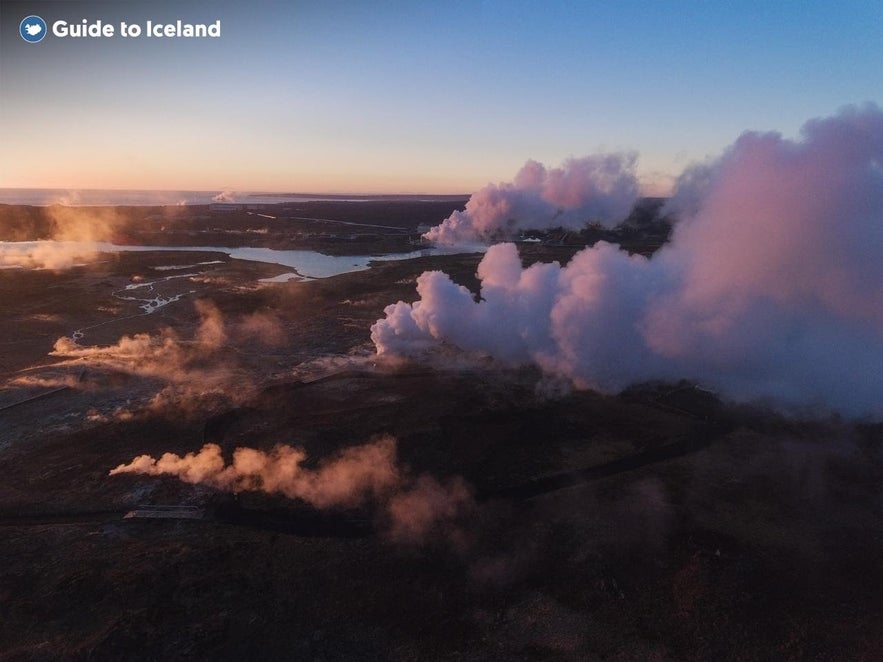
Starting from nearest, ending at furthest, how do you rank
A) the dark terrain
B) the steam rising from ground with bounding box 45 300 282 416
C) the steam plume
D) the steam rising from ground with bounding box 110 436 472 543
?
the dark terrain < the steam rising from ground with bounding box 110 436 472 543 < the steam plume < the steam rising from ground with bounding box 45 300 282 416

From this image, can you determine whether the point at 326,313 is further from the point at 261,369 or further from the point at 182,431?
the point at 182,431

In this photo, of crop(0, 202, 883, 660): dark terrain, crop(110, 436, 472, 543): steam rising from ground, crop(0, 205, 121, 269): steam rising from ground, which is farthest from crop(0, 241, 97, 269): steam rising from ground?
crop(110, 436, 472, 543): steam rising from ground

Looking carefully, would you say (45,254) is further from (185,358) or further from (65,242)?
(185,358)

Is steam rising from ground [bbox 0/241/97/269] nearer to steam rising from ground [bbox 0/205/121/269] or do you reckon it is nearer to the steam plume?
steam rising from ground [bbox 0/205/121/269]

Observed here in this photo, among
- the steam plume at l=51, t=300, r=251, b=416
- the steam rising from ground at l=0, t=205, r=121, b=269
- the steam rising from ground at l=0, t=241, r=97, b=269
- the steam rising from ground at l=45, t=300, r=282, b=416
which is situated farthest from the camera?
the steam rising from ground at l=0, t=205, r=121, b=269

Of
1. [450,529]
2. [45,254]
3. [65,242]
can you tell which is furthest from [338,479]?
[65,242]
